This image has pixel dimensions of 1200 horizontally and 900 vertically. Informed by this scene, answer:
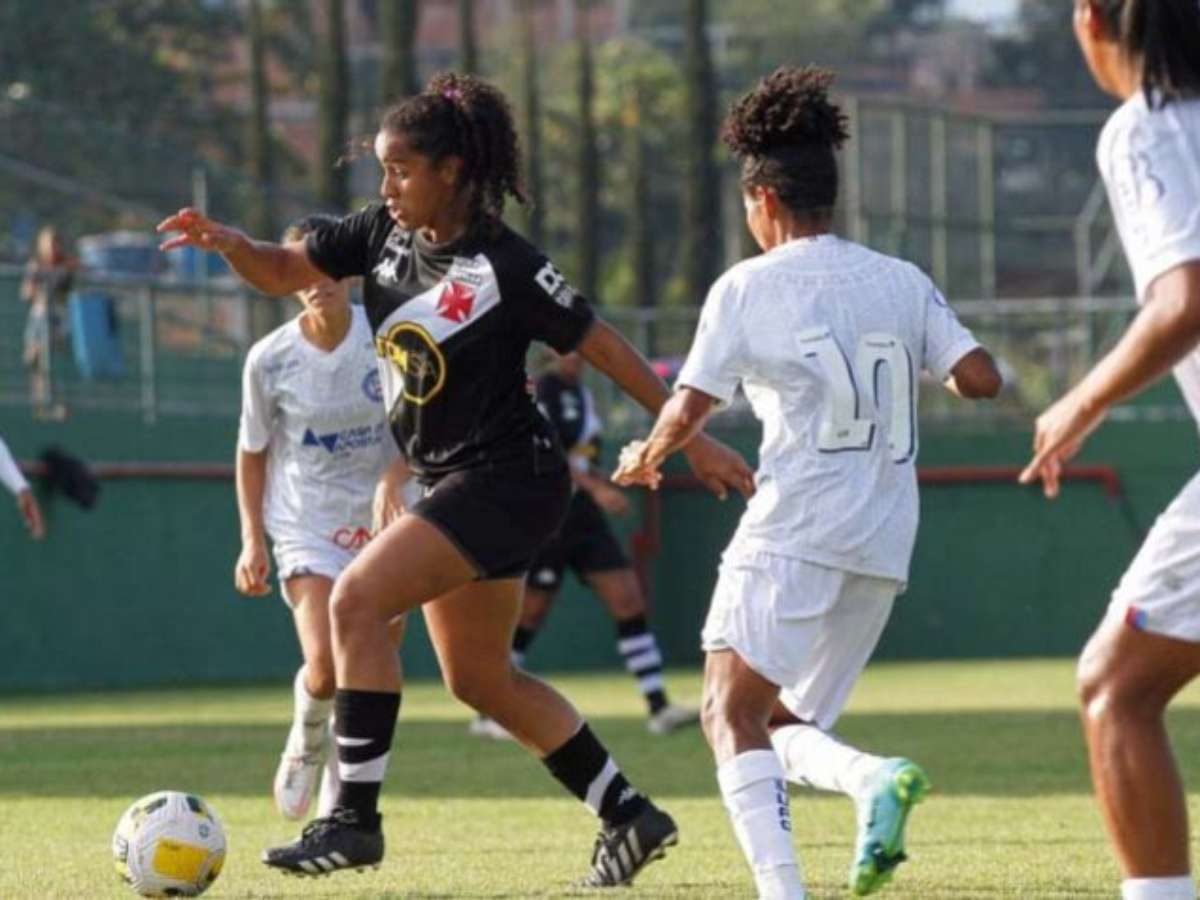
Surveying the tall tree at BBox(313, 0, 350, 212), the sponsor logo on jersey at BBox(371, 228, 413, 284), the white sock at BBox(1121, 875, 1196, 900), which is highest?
the sponsor logo on jersey at BBox(371, 228, 413, 284)

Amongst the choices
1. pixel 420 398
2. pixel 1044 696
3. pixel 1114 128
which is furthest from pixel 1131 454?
pixel 1114 128

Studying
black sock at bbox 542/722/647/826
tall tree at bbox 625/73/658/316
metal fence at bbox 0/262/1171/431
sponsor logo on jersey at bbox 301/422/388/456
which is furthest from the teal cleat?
tall tree at bbox 625/73/658/316

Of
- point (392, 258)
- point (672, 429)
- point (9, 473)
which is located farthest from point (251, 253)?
point (9, 473)

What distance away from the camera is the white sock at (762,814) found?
25.5 ft

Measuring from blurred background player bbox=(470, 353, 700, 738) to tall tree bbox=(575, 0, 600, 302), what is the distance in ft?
72.3

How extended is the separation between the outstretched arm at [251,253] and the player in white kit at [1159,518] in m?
3.19

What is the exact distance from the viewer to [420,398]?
8.86m

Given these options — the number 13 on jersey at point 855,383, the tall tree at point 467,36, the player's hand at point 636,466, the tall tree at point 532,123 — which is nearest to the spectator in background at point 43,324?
the tall tree at point 532,123

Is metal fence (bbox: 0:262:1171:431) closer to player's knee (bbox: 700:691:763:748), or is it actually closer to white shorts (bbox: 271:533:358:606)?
white shorts (bbox: 271:533:358:606)

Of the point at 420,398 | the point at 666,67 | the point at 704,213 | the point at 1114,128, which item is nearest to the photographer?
the point at 1114,128

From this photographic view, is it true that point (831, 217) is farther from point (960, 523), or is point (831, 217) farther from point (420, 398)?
point (960, 523)

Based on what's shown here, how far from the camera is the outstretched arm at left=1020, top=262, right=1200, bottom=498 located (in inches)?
253

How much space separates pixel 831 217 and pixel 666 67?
5675cm

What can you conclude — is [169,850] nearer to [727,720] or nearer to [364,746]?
[364,746]
